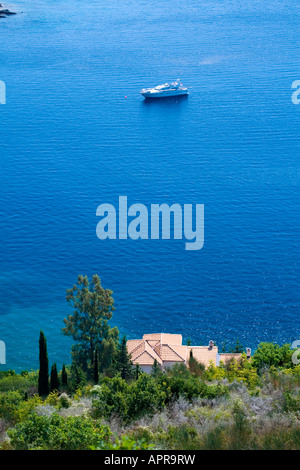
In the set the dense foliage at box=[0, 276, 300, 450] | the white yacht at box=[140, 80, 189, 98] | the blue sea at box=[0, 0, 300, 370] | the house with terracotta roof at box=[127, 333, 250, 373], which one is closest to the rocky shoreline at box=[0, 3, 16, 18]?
the blue sea at box=[0, 0, 300, 370]

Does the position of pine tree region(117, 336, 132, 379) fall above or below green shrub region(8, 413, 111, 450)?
above

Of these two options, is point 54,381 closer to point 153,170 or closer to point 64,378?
point 64,378

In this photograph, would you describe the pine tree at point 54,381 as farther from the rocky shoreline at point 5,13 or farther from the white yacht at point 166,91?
the rocky shoreline at point 5,13

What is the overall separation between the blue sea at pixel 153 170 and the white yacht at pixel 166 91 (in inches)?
67.7

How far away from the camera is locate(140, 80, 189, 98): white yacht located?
11144 cm

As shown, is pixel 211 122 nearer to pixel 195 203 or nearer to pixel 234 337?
pixel 195 203

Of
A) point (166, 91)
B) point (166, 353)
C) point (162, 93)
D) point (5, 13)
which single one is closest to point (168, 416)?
point (166, 353)

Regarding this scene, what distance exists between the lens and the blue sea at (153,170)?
200 feet

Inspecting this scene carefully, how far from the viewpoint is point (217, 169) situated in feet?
283

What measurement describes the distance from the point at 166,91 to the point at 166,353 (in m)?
71.6

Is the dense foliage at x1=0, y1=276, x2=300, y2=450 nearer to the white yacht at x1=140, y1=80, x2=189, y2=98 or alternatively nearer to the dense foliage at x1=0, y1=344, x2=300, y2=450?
the dense foliage at x1=0, y1=344, x2=300, y2=450

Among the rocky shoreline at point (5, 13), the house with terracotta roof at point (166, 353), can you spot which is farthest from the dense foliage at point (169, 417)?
the rocky shoreline at point (5, 13)

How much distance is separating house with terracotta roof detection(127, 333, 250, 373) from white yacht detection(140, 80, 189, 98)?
67791 millimetres
